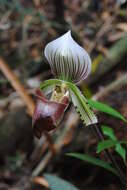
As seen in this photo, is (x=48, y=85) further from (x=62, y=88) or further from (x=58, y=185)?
(x=58, y=185)

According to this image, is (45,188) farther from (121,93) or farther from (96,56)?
(96,56)

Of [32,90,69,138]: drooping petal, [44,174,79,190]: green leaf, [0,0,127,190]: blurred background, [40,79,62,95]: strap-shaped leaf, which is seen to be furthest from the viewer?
[0,0,127,190]: blurred background

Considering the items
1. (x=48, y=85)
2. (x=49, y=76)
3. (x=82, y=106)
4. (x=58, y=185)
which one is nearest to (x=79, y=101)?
(x=82, y=106)

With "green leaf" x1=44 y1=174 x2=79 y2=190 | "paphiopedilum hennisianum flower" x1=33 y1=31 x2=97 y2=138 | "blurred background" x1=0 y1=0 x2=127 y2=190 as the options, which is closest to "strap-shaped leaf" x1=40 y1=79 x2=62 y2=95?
"paphiopedilum hennisianum flower" x1=33 y1=31 x2=97 y2=138

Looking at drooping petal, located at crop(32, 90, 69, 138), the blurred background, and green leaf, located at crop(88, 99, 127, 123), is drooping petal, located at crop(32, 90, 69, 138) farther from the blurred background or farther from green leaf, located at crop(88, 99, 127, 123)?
the blurred background

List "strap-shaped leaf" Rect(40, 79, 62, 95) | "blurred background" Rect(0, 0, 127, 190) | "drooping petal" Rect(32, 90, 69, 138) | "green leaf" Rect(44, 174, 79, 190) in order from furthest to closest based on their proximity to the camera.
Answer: "blurred background" Rect(0, 0, 127, 190) < "green leaf" Rect(44, 174, 79, 190) < "strap-shaped leaf" Rect(40, 79, 62, 95) < "drooping petal" Rect(32, 90, 69, 138)

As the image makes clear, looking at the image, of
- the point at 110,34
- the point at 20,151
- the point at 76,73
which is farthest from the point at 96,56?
the point at 76,73
